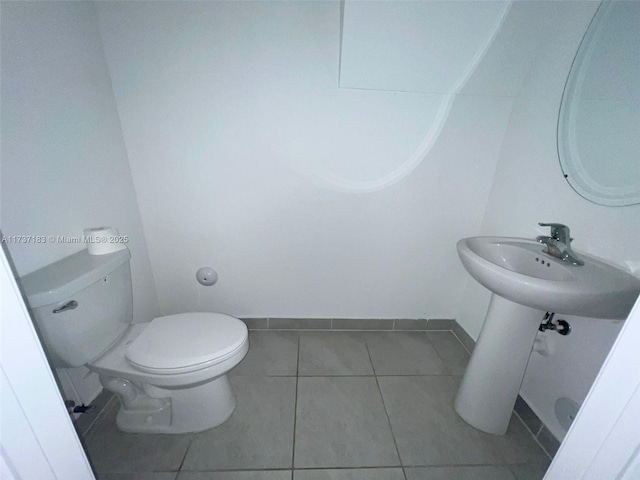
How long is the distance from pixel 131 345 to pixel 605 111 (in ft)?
6.51

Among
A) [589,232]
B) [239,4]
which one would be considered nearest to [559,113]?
[589,232]

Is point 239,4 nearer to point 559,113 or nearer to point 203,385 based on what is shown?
point 559,113

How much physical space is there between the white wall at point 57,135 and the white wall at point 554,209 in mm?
1960

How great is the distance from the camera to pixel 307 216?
1.44m

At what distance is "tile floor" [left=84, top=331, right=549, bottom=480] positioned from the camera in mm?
971

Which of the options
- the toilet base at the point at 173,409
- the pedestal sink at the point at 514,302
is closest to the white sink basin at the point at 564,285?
the pedestal sink at the point at 514,302

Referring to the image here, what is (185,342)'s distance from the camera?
0.99 metres

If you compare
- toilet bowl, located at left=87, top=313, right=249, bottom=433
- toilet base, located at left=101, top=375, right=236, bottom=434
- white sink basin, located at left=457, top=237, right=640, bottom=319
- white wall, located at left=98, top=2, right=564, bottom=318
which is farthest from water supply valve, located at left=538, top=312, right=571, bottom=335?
toilet base, located at left=101, top=375, right=236, bottom=434

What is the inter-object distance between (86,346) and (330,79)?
149cm

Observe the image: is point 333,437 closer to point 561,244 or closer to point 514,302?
point 514,302

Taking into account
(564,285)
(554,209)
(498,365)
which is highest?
(554,209)

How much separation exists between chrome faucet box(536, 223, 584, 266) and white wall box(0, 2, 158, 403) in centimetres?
175

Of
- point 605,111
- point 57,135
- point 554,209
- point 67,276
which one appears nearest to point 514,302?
point 554,209

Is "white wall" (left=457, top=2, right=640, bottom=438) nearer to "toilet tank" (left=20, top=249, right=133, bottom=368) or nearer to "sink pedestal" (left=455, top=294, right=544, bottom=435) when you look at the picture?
"sink pedestal" (left=455, top=294, right=544, bottom=435)
